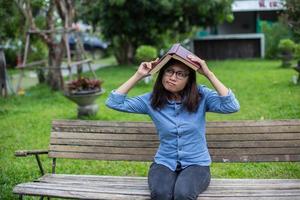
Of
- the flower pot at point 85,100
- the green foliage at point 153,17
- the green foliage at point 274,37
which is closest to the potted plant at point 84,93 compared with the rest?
the flower pot at point 85,100

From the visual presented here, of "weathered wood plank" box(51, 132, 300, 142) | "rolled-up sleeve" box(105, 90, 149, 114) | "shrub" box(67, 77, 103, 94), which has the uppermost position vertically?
"rolled-up sleeve" box(105, 90, 149, 114)

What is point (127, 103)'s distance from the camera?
14.0 ft

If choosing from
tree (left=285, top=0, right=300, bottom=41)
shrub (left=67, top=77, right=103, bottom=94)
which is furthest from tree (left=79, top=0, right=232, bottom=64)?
shrub (left=67, top=77, right=103, bottom=94)

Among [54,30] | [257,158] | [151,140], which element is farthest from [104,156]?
[54,30]

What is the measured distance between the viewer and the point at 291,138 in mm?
4387

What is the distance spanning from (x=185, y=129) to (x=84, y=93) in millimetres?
5350

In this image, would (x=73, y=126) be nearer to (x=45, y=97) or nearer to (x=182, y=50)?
(x=182, y=50)

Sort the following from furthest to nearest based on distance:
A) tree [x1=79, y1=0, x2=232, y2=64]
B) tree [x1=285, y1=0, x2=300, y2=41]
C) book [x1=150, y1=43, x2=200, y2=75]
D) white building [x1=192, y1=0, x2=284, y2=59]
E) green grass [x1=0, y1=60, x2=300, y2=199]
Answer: white building [x1=192, y1=0, x2=284, y2=59], tree [x1=79, y1=0, x2=232, y2=64], tree [x1=285, y1=0, x2=300, y2=41], green grass [x1=0, y1=60, x2=300, y2=199], book [x1=150, y1=43, x2=200, y2=75]

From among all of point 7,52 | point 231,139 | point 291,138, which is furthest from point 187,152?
point 7,52

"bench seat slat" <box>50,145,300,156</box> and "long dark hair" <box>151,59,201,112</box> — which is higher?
"long dark hair" <box>151,59,201,112</box>

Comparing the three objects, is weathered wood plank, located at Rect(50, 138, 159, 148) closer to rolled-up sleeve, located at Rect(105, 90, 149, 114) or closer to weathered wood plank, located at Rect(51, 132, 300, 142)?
weathered wood plank, located at Rect(51, 132, 300, 142)

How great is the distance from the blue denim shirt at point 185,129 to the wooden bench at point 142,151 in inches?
11.2

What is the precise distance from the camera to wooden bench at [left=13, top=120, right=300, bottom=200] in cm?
401

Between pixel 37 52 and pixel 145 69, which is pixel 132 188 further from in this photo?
pixel 37 52
